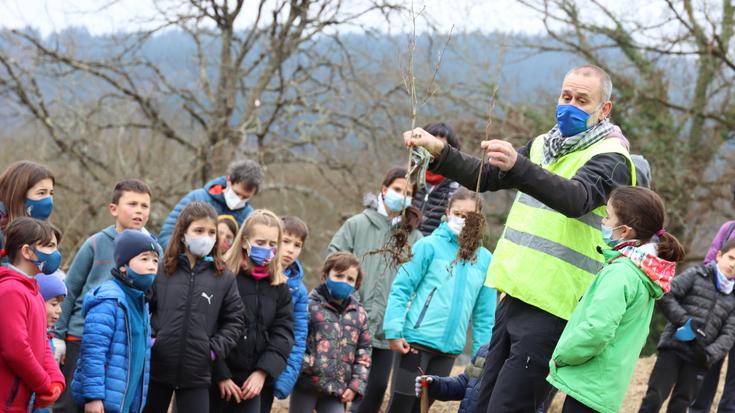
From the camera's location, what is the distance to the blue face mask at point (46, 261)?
14.9ft

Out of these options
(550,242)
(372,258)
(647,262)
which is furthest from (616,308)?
(372,258)

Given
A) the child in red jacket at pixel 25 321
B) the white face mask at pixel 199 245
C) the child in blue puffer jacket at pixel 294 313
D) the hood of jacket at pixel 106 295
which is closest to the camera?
the child in red jacket at pixel 25 321

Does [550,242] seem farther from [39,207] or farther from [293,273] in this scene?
[39,207]

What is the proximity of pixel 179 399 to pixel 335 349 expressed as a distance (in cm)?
118

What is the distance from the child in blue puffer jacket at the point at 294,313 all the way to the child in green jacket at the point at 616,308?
7.19 ft

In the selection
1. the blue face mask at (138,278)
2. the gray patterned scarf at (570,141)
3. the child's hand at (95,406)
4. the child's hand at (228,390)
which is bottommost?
the child's hand at (95,406)

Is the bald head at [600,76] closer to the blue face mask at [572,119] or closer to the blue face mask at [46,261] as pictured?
the blue face mask at [572,119]

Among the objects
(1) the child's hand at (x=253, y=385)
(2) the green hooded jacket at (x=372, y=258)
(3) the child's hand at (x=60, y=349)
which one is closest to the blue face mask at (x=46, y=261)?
(3) the child's hand at (x=60, y=349)

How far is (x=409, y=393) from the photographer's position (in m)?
6.03

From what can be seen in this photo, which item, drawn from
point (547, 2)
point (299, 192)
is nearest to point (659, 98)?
point (547, 2)

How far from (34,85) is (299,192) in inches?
191

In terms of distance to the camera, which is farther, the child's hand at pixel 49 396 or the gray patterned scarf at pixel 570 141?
the child's hand at pixel 49 396

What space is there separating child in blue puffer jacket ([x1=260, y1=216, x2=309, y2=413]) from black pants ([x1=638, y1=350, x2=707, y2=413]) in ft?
10.0

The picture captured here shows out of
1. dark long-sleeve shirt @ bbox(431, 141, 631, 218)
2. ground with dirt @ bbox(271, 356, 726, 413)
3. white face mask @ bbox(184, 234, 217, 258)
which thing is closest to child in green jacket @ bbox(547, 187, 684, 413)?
dark long-sleeve shirt @ bbox(431, 141, 631, 218)
